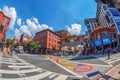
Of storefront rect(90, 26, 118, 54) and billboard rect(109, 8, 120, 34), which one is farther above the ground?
billboard rect(109, 8, 120, 34)

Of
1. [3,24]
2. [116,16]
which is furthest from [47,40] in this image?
[116,16]

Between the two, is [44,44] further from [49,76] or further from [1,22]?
[49,76]

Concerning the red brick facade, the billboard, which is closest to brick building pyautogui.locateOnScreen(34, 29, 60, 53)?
the red brick facade

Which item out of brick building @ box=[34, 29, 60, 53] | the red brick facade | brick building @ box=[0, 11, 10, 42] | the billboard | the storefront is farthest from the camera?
the red brick facade

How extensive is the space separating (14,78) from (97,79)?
8.47 m

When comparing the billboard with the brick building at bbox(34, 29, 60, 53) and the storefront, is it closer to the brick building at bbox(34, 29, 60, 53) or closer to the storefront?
the storefront

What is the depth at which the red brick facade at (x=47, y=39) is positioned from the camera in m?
87.4

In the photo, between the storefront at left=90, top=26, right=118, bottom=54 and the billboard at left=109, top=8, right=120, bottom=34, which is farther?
the storefront at left=90, top=26, right=118, bottom=54

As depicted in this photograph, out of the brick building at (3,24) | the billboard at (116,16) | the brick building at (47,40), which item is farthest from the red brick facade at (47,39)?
the billboard at (116,16)

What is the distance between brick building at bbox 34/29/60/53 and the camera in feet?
284

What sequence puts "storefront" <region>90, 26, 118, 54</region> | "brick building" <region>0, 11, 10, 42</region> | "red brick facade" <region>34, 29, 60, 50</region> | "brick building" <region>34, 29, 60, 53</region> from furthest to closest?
"red brick facade" <region>34, 29, 60, 50</region> → "brick building" <region>34, 29, 60, 53</region> → "brick building" <region>0, 11, 10, 42</region> → "storefront" <region>90, 26, 118, 54</region>

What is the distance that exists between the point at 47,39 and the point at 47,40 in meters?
0.65

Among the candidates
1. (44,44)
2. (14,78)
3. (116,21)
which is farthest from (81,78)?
(44,44)

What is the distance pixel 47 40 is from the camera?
8725cm
